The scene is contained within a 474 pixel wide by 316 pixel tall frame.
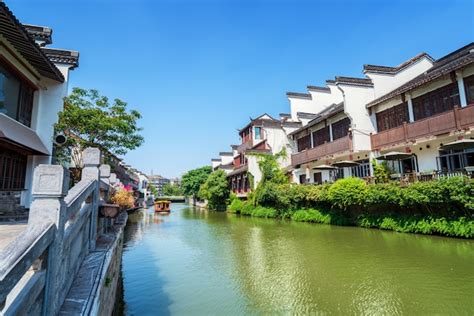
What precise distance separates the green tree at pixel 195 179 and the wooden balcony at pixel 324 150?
117 feet

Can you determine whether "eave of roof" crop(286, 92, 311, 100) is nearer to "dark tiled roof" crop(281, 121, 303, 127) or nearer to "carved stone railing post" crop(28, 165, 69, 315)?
"dark tiled roof" crop(281, 121, 303, 127)

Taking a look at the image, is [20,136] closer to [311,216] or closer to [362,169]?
[311,216]

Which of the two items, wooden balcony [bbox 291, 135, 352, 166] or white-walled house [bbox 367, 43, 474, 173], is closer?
white-walled house [bbox 367, 43, 474, 173]

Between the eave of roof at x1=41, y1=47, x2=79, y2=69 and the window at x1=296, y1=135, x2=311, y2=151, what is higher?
the eave of roof at x1=41, y1=47, x2=79, y2=69

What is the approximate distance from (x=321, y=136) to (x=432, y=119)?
33.9ft

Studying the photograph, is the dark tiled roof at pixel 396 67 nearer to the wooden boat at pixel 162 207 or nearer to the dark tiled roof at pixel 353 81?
the dark tiled roof at pixel 353 81

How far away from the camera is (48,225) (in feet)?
9.11

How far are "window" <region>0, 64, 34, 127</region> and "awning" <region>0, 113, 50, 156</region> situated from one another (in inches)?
16.7

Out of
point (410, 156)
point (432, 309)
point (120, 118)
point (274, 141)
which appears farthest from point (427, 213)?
point (274, 141)

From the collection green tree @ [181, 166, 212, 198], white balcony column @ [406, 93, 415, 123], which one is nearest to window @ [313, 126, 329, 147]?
white balcony column @ [406, 93, 415, 123]

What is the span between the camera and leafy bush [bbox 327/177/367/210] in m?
16.1

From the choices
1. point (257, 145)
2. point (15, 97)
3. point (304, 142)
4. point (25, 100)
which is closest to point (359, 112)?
point (304, 142)

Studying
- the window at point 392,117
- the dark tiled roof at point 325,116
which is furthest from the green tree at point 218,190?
the window at point 392,117

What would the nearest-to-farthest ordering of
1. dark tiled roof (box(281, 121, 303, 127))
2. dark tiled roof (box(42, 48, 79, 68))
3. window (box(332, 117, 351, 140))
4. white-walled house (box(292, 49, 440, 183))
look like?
dark tiled roof (box(42, 48, 79, 68)) < white-walled house (box(292, 49, 440, 183)) < window (box(332, 117, 351, 140)) < dark tiled roof (box(281, 121, 303, 127))
